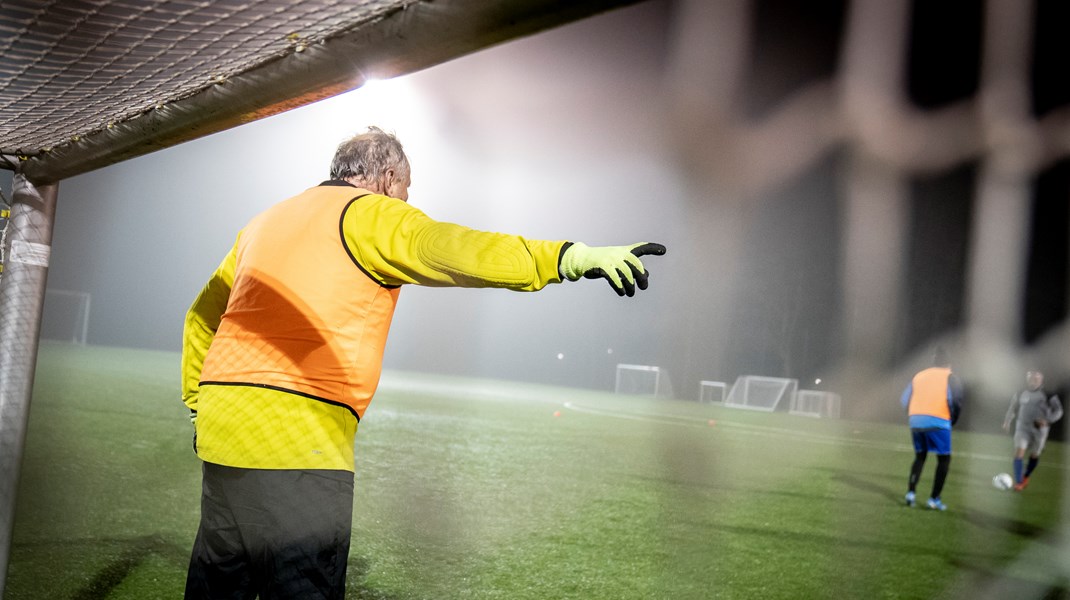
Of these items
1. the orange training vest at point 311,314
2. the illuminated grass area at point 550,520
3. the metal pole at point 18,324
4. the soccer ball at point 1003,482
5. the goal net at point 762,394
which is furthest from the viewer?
the goal net at point 762,394

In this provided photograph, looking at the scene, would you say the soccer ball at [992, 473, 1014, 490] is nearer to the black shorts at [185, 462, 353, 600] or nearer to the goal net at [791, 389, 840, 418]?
the black shorts at [185, 462, 353, 600]

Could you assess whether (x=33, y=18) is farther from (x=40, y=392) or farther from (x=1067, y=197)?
(x=1067, y=197)

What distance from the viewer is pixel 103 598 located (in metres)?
3.28

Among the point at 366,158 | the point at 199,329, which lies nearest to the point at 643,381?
the point at 199,329

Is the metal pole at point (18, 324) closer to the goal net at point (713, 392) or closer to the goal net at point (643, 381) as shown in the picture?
the goal net at point (713, 392)

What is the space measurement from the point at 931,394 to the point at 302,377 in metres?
7.29

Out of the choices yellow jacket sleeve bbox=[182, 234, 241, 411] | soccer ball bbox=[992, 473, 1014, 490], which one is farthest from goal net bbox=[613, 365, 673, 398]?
yellow jacket sleeve bbox=[182, 234, 241, 411]

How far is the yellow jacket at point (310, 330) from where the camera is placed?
1.73 m

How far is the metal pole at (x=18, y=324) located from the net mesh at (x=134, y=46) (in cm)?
38

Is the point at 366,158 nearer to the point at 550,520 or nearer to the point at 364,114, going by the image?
the point at 550,520

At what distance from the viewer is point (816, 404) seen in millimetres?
29172

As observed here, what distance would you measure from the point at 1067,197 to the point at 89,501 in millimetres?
30722

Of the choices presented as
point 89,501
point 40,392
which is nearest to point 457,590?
point 89,501

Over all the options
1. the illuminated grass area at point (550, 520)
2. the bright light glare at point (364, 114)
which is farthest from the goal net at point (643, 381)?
the illuminated grass area at point (550, 520)
